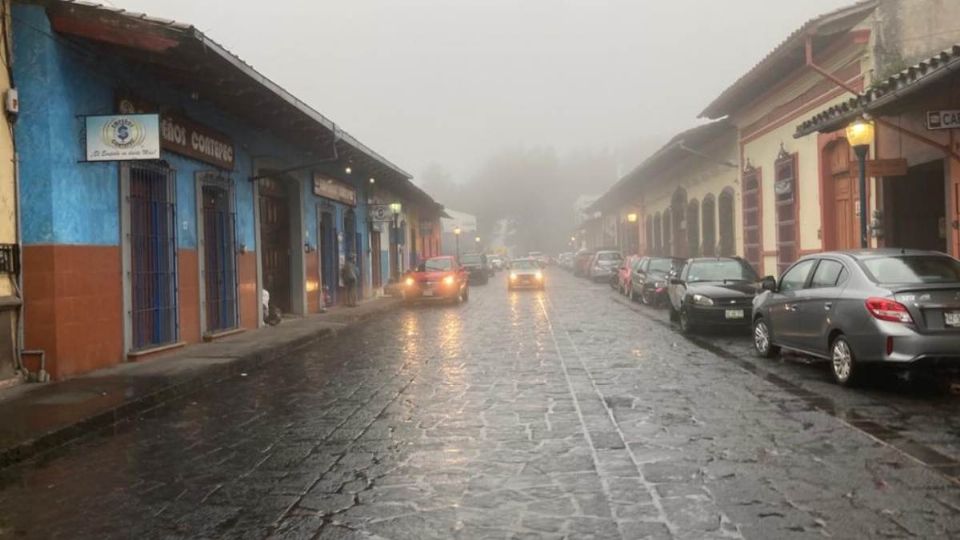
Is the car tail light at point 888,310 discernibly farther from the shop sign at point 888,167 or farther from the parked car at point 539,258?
the parked car at point 539,258

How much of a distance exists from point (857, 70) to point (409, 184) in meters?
20.8

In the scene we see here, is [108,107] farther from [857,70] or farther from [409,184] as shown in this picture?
[409,184]

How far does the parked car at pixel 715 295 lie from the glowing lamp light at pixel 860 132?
3.26m

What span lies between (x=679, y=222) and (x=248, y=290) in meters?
23.2

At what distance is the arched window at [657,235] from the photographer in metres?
38.8

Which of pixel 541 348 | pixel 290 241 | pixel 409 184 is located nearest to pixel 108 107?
pixel 541 348

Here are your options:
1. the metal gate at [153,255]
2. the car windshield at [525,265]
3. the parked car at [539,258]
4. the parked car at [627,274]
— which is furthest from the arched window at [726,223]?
the metal gate at [153,255]

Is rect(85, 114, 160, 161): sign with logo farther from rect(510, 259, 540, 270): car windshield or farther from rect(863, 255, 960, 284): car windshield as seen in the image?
rect(510, 259, 540, 270): car windshield

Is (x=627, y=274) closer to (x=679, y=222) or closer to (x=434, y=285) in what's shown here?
(x=434, y=285)

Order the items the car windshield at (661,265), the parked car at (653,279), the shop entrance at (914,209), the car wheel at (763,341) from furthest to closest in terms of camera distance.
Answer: the car windshield at (661,265) → the parked car at (653,279) → the shop entrance at (914,209) → the car wheel at (763,341)

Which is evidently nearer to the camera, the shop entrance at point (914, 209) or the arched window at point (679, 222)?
the shop entrance at point (914, 209)

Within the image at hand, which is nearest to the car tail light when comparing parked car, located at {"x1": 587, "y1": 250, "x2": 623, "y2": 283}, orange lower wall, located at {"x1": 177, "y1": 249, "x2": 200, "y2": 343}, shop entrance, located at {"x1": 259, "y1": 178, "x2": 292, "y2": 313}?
orange lower wall, located at {"x1": 177, "y1": 249, "x2": 200, "y2": 343}

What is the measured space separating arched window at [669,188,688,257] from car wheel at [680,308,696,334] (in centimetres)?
1822

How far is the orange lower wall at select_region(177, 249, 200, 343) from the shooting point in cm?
1323
